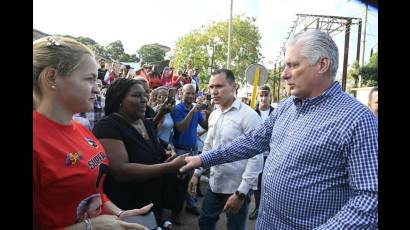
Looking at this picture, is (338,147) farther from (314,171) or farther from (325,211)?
(325,211)

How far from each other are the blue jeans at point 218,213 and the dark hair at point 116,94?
1.54 meters

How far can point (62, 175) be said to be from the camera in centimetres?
145

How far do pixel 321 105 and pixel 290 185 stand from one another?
516 mm

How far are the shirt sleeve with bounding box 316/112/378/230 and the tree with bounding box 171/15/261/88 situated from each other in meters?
35.7

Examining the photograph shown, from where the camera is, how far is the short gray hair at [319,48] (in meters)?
1.96

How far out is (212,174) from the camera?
3.51 m

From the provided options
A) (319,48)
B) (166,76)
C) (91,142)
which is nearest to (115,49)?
(166,76)

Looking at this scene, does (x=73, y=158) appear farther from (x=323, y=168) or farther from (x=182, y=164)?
(x=323, y=168)

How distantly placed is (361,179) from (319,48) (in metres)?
0.81

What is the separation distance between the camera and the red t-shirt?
1396 mm

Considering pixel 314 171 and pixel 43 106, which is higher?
pixel 43 106

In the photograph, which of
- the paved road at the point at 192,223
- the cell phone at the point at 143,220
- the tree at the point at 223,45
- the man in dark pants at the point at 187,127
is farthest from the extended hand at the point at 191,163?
the tree at the point at 223,45

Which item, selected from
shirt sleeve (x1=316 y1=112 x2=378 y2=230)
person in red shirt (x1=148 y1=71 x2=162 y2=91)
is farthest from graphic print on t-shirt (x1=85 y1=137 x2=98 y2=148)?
person in red shirt (x1=148 y1=71 x2=162 y2=91)
